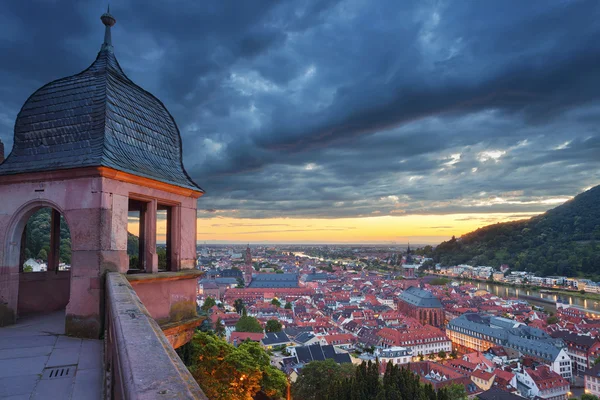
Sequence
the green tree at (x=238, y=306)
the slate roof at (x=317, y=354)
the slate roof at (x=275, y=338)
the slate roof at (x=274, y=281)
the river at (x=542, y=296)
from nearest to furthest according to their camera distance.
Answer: the slate roof at (x=317, y=354) → the slate roof at (x=275, y=338) → the green tree at (x=238, y=306) → the river at (x=542, y=296) → the slate roof at (x=274, y=281)

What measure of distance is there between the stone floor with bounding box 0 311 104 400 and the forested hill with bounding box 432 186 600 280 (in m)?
141

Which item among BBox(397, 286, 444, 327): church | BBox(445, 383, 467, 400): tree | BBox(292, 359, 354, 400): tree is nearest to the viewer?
BBox(292, 359, 354, 400): tree

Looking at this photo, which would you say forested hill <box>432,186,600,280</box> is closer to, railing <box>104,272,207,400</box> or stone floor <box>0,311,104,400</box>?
stone floor <box>0,311,104,400</box>

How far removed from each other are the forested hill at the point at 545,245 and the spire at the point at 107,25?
140385 mm

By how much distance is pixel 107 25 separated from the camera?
6812mm

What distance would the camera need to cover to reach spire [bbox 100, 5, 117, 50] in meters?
6.74

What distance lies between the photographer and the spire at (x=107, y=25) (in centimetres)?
674

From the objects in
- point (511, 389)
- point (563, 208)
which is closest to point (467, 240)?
point (563, 208)

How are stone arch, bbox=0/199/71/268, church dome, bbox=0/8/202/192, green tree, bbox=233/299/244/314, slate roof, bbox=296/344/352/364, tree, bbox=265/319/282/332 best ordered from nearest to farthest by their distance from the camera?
church dome, bbox=0/8/202/192
stone arch, bbox=0/199/71/268
slate roof, bbox=296/344/352/364
tree, bbox=265/319/282/332
green tree, bbox=233/299/244/314

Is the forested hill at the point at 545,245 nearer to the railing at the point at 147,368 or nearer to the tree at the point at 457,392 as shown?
the tree at the point at 457,392

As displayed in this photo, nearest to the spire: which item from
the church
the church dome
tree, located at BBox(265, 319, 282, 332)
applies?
the church dome

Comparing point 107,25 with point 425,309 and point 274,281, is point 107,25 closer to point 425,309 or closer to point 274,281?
point 425,309

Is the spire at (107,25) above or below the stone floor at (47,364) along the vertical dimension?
above

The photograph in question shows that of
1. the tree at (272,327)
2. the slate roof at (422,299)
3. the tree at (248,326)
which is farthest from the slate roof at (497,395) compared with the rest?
the slate roof at (422,299)
